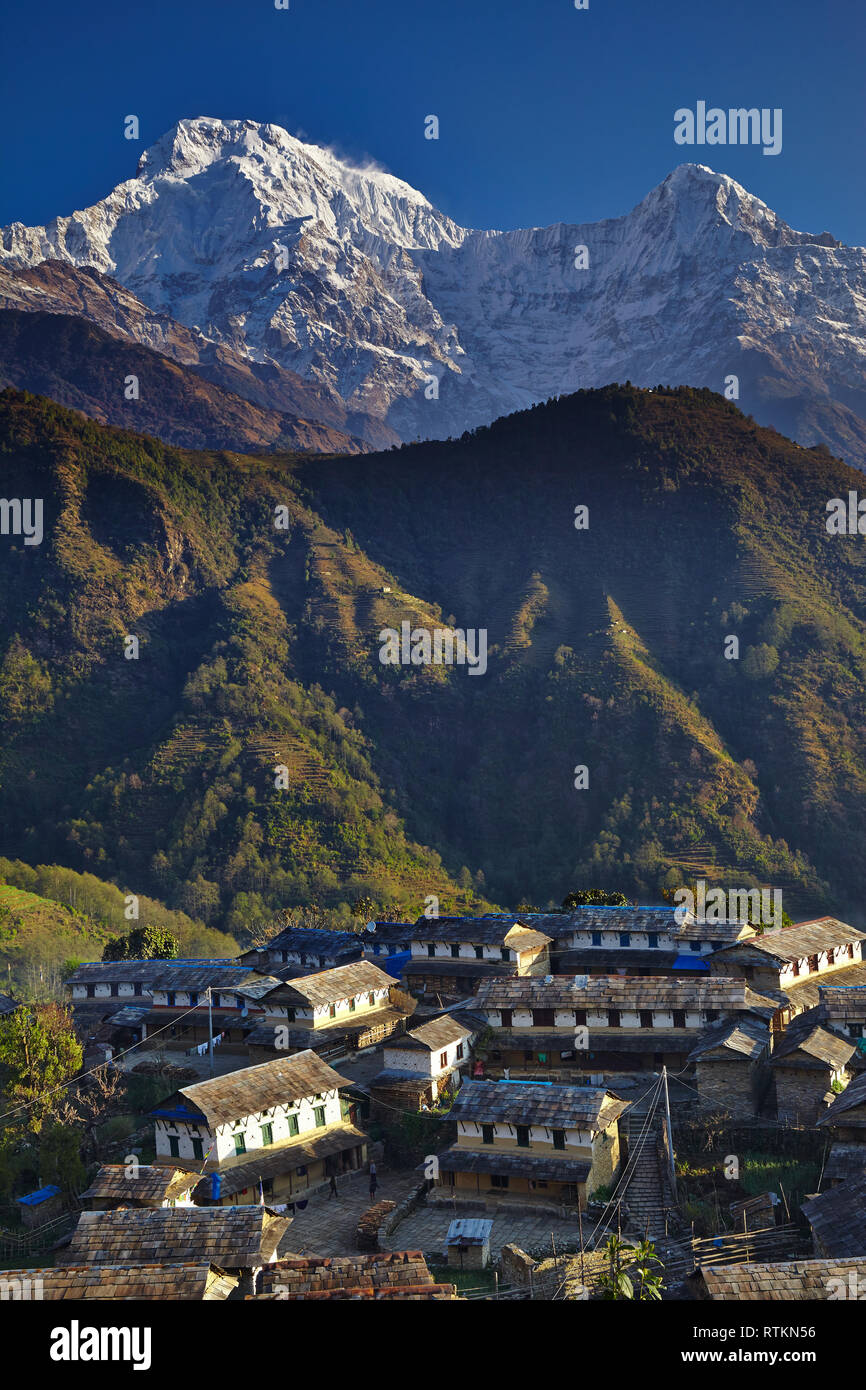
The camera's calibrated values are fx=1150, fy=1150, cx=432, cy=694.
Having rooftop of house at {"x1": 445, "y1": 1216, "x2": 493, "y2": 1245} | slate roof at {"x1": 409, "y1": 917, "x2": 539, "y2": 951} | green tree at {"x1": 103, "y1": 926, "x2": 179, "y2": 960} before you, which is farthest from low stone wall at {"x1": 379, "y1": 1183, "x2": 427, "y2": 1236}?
green tree at {"x1": 103, "y1": 926, "x2": 179, "y2": 960}

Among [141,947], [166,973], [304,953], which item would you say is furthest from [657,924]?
[141,947]

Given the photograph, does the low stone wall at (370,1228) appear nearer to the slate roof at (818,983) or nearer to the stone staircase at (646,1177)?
the stone staircase at (646,1177)

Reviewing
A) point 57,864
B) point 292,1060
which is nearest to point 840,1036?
point 292,1060

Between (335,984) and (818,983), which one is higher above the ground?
(818,983)

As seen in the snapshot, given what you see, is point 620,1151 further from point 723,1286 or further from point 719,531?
point 719,531

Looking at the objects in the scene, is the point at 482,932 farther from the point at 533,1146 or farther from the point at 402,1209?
the point at 402,1209
